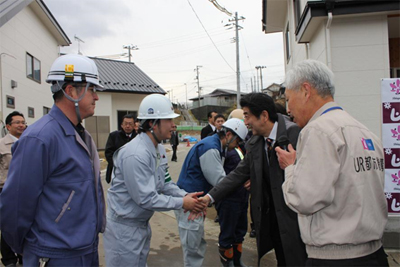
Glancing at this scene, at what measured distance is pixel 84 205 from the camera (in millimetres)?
1805

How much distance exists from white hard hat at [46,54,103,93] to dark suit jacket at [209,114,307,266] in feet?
5.50

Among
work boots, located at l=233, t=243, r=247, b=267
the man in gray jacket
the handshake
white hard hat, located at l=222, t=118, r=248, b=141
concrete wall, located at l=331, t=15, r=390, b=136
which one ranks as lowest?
work boots, located at l=233, t=243, r=247, b=267

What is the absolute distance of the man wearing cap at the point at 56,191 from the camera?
1.61 m

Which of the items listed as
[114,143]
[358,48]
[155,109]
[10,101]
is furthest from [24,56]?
[358,48]

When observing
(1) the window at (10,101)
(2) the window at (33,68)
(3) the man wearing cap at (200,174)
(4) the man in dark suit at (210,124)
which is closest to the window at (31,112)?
(2) the window at (33,68)

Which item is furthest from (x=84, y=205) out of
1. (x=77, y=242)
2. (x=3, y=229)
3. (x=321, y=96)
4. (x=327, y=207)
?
(x=321, y=96)

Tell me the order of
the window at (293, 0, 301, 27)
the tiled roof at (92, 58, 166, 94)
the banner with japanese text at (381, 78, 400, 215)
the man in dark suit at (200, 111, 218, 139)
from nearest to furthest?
1. the banner with japanese text at (381, 78, 400, 215)
2. the man in dark suit at (200, 111, 218, 139)
3. the window at (293, 0, 301, 27)
4. the tiled roof at (92, 58, 166, 94)

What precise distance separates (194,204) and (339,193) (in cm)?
166

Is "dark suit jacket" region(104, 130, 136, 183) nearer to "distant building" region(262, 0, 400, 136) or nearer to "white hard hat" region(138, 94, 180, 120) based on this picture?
"white hard hat" region(138, 94, 180, 120)

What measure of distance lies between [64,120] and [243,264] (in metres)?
3.26

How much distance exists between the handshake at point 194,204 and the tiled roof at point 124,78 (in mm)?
18015

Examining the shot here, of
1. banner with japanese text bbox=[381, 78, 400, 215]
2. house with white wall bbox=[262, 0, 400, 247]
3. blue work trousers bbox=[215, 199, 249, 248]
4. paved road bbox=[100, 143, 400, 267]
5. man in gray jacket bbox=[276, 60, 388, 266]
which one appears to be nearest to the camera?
man in gray jacket bbox=[276, 60, 388, 266]

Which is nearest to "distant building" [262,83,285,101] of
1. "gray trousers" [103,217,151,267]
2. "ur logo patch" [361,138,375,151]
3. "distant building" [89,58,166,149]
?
"ur logo patch" [361,138,375,151]

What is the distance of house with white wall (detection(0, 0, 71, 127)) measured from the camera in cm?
1042
